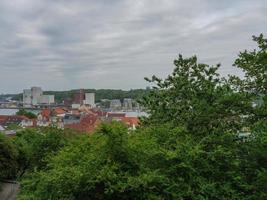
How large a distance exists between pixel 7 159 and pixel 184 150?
16703 millimetres

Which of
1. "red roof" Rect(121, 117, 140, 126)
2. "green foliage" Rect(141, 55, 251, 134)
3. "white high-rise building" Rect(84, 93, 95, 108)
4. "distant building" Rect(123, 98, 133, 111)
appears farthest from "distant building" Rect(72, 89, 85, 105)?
"green foliage" Rect(141, 55, 251, 134)

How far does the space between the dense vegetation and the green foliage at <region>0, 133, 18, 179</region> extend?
449 inches

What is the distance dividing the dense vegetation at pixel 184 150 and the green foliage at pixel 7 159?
1140 cm

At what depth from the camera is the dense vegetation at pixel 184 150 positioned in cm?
1045

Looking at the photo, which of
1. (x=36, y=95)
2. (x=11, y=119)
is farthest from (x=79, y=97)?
(x=11, y=119)

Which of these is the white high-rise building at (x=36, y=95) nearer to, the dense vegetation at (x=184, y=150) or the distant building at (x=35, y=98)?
the distant building at (x=35, y=98)

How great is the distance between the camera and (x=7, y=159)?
26.1 m

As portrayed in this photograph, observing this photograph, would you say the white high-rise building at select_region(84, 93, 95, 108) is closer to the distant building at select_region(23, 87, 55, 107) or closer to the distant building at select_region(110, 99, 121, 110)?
the distant building at select_region(110, 99, 121, 110)

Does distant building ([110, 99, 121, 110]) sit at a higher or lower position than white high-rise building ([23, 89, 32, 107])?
lower

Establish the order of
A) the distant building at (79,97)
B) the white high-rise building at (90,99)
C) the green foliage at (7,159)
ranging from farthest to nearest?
1. the white high-rise building at (90,99)
2. the distant building at (79,97)
3. the green foliage at (7,159)

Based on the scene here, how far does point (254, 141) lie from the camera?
1238 centimetres

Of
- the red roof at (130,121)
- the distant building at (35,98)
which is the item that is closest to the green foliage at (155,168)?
the red roof at (130,121)

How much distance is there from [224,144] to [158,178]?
3.59 meters

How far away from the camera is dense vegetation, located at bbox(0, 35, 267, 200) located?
412 inches
